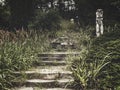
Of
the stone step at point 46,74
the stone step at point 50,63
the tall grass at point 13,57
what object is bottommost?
the stone step at point 46,74

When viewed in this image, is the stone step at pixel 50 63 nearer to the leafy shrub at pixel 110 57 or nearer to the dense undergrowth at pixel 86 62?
the dense undergrowth at pixel 86 62

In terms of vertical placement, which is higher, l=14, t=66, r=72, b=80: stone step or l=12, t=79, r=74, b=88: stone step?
l=14, t=66, r=72, b=80: stone step

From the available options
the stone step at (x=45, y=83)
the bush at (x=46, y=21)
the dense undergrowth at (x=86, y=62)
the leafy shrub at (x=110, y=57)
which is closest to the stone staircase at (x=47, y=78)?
the stone step at (x=45, y=83)

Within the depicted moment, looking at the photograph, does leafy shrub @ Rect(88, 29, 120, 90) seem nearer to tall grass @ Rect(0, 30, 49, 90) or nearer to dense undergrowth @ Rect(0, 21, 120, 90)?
dense undergrowth @ Rect(0, 21, 120, 90)

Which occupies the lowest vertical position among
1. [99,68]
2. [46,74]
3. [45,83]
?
[45,83]

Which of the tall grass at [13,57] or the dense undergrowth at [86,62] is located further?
the tall grass at [13,57]

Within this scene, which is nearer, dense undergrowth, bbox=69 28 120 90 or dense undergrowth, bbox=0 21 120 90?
dense undergrowth, bbox=69 28 120 90

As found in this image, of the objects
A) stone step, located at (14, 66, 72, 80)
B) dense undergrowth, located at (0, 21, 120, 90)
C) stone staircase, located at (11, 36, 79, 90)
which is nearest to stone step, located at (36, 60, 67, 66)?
stone staircase, located at (11, 36, 79, 90)

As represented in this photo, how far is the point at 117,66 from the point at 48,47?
4161 millimetres

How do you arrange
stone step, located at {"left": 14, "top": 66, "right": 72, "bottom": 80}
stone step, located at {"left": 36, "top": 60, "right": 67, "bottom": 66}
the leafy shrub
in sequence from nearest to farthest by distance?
the leafy shrub < stone step, located at {"left": 14, "top": 66, "right": 72, "bottom": 80} < stone step, located at {"left": 36, "top": 60, "right": 67, "bottom": 66}

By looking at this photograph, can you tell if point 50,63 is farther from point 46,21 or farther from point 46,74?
point 46,21

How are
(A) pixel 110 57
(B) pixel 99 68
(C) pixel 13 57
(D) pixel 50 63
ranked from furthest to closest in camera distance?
1. (D) pixel 50 63
2. (C) pixel 13 57
3. (A) pixel 110 57
4. (B) pixel 99 68

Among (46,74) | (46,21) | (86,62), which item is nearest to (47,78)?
(46,74)

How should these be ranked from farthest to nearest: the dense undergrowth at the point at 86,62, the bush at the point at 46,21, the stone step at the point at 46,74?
the bush at the point at 46,21, the stone step at the point at 46,74, the dense undergrowth at the point at 86,62
